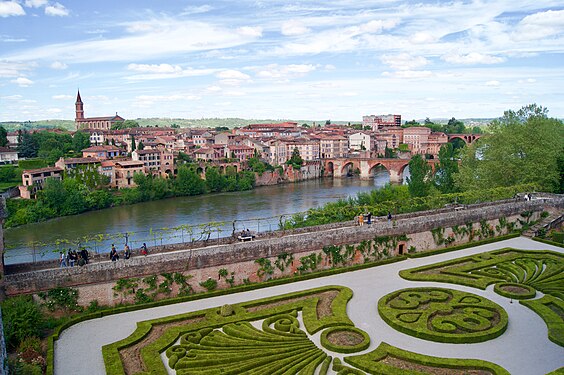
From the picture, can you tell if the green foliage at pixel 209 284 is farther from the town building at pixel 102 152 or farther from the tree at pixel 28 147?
the tree at pixel 28 147

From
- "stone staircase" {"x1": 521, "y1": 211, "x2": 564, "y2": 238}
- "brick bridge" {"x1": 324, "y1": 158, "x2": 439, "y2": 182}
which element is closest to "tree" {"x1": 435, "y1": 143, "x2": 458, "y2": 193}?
"stone staircase" {"x1": 521, "y1": 211, "x2": 564, "y2": 238}

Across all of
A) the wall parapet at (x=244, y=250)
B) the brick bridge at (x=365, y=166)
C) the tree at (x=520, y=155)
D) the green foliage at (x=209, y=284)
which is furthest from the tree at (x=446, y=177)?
the green foliage at (x=209, y=284)

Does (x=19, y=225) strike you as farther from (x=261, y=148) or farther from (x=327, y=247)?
(x=261, y=148)

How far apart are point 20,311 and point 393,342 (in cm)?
1329

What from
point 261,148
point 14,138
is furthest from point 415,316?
point 14,138

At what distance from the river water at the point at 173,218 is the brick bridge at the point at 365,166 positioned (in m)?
9.96

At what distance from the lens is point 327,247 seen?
24875 millimetres

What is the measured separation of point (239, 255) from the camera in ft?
74.0

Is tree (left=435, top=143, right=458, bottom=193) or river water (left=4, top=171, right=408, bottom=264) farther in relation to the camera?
tree (left=435, top=143, right=458, bottom=193)

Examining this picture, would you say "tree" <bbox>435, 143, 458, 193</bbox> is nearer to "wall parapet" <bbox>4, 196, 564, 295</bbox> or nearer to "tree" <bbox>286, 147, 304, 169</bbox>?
"wall parapet" <bbox>4, 196, 564, 295</bbox>

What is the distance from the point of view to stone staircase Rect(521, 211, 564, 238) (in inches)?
1232

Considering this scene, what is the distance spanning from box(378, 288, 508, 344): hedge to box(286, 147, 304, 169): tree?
67.2m

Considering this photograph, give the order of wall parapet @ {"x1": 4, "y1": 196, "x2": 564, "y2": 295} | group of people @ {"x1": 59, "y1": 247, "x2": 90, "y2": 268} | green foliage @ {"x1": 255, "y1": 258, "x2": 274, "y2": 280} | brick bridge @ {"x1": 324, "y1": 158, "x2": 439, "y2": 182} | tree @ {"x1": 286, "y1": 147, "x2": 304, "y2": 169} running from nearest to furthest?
wall parapet @ {"x1": 4, "y1": 196, "x2": 564, "y2": 295} < group of people @ {"x1": 59, "y1": 247, "x2": 90, "y2": 268} < green foliage @ {"x1": 255, "y1": 258, "x2": 274, "y2": 280} < brick bridge @ {"x1": 324, "y1": 158, "x2": 439, "y2": 182} < tree @ {"x1": 286, "y1": 147, "x2": 304, "y2": 169}

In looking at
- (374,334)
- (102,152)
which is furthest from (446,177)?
(102,152)
